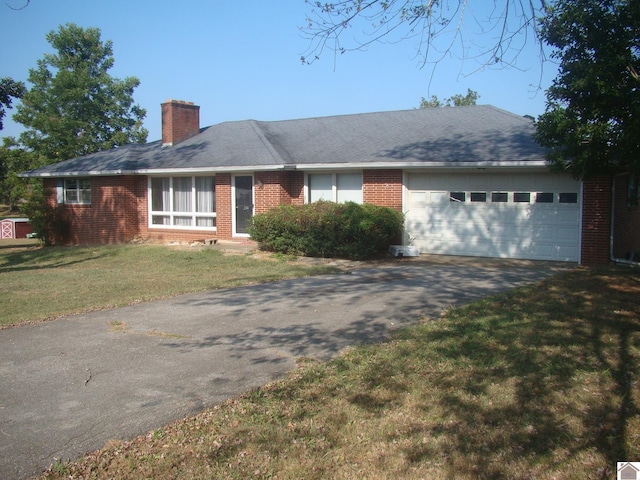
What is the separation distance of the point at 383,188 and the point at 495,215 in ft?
10.7

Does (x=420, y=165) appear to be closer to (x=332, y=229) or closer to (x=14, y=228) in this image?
(x=332, y=229)

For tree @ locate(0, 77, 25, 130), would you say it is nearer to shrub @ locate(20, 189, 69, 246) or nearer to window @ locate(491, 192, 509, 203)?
shrub @ locate(20, 189, 69, 246)

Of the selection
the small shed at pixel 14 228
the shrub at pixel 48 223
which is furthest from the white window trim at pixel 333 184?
the small shed at pixel 14 228

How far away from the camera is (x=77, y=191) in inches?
883

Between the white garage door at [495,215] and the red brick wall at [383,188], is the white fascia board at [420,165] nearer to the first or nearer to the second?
the red brick wall at [383,188]

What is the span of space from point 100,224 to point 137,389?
17.5 m

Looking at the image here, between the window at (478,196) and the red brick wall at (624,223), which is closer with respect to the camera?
the red brick wall at (624,223)

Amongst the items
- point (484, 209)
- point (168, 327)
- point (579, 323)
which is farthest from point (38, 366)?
point (484, 209)

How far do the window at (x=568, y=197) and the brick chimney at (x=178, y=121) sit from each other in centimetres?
1434

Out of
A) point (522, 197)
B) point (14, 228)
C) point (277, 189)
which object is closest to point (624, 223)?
point (522, 197)

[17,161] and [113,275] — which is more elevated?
[17,161]

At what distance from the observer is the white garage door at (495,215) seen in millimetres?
15000

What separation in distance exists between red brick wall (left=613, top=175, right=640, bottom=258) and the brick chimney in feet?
50.6

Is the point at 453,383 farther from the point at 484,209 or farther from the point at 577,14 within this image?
the point at 484,209
